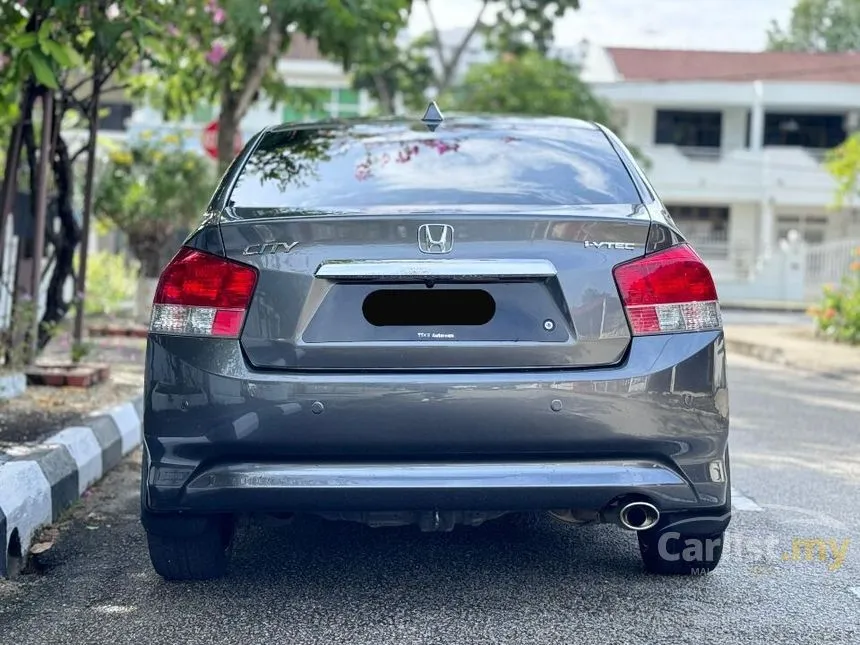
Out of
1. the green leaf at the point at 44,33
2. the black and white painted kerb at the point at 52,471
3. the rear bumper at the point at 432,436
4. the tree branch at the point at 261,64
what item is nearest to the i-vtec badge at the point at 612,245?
the rear bumper at the point at 432,436

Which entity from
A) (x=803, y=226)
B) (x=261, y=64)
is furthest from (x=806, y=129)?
(x=261, y=64)

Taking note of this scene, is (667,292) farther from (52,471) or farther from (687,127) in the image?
(687,127)

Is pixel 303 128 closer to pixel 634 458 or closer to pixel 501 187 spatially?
pixel 501 187

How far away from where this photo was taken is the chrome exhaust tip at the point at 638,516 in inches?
→ 140

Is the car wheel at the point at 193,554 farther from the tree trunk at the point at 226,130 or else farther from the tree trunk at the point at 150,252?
the tree trunk at the point at 150,252

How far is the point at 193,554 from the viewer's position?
386 cm

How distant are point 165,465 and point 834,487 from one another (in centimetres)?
358

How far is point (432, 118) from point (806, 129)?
126 ft

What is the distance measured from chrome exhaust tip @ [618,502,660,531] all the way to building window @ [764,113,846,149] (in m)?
39.0

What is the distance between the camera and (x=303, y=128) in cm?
462

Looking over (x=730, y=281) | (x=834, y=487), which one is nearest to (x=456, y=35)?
(x=730, y=281)

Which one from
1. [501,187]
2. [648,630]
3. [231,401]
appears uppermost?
[501,187]

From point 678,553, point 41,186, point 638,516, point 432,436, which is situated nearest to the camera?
point 432,436

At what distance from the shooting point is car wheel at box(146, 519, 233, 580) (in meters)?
3.80
